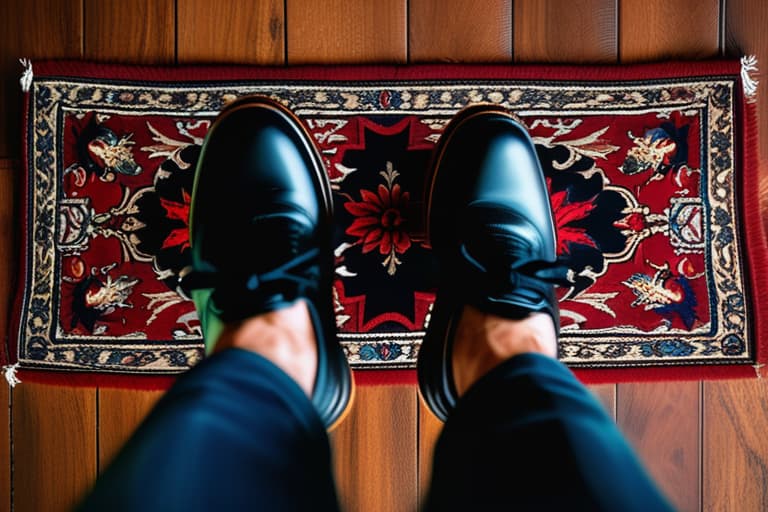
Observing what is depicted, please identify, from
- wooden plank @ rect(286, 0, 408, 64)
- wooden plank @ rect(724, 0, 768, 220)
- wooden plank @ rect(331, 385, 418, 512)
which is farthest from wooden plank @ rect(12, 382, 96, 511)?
wooden plank @ rect(724, 0, 768, 220)

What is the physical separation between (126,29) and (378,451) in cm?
63

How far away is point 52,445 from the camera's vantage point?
2.29 ft

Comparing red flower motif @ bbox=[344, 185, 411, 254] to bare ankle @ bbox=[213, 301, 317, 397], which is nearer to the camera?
bare ankle @ bbox=[213, 301, 317, 397]

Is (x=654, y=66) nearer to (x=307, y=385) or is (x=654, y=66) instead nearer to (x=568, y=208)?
(x=568, y=208)

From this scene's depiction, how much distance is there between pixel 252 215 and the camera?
0.62m

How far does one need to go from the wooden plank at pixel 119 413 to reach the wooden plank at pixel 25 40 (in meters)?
0.34

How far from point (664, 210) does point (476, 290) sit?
0.93ft

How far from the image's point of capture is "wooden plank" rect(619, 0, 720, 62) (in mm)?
678

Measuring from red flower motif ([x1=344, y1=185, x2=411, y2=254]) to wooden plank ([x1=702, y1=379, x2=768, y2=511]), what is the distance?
44cm

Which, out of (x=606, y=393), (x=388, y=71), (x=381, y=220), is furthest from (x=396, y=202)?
(x=606, y=393)

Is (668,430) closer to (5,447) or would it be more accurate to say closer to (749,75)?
(749,75)

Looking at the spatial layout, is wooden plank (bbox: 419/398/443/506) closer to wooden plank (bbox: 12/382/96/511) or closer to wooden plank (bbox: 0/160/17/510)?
wooden plank (bbox: 12/382/96/511)

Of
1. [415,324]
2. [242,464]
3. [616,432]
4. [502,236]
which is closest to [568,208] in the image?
[502,236]

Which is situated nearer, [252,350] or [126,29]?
[252,350]
